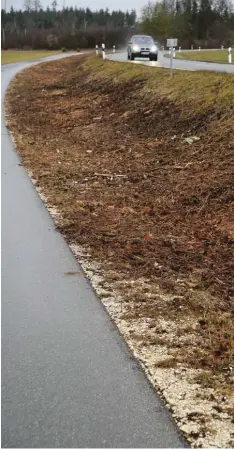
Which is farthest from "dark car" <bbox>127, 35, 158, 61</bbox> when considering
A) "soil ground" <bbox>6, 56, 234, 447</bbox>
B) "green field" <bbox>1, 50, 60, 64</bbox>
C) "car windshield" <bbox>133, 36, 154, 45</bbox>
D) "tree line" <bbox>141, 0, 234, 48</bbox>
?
"tree line" <bbox>141, 0, 234, 48</bbox>

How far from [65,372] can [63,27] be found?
5006 inches

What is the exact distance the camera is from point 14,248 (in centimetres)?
512

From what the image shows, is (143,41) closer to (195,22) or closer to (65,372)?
(65,372)

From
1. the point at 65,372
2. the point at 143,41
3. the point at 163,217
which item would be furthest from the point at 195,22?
the point at 65,372

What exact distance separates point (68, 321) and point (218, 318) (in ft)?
3.67

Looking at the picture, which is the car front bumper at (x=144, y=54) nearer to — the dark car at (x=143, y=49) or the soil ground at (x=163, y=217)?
the dark car at (x=143, y=49)

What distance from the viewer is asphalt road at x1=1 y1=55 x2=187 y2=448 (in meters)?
2.60

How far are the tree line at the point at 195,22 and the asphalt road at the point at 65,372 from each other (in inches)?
3131

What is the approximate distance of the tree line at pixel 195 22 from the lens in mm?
83875

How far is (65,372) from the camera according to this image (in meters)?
3.10

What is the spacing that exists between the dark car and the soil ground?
13867 mm

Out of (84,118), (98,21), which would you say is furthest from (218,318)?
(98,21)

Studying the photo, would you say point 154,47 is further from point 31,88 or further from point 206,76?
point 206,76

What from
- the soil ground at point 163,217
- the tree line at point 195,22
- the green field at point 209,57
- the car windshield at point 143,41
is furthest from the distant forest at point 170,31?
the soil ground at point 163,217
